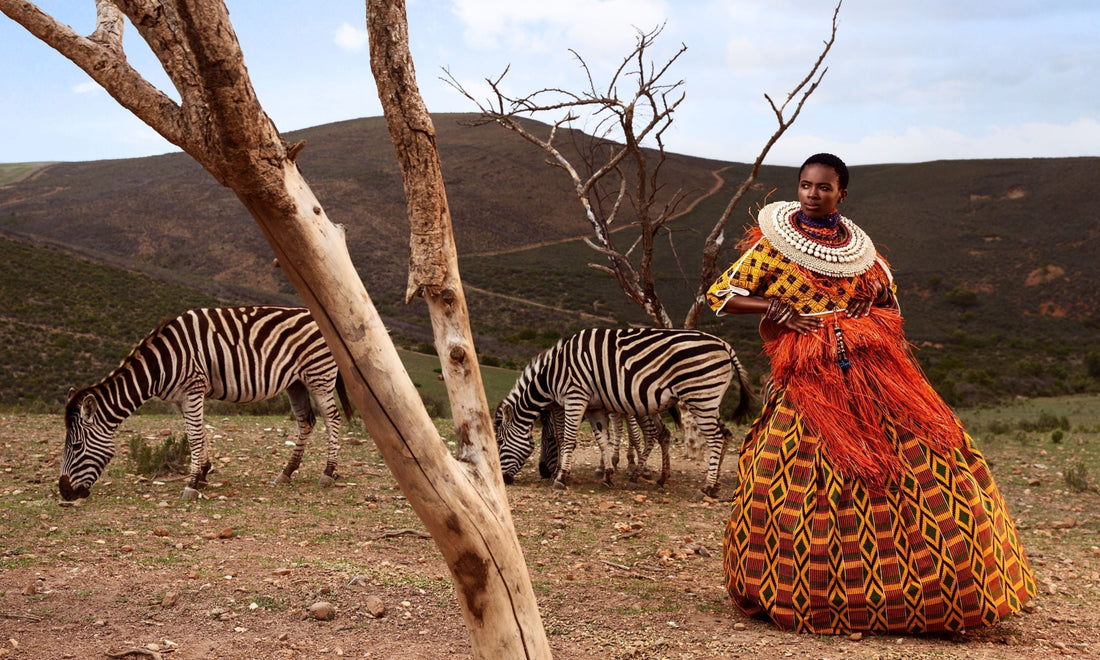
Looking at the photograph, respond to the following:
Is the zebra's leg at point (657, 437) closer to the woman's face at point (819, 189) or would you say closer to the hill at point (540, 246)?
the woman's face at point (819, 189)

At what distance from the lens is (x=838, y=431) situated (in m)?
4.58

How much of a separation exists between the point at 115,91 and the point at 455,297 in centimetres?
140

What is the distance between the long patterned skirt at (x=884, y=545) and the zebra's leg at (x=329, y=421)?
5.30 meters

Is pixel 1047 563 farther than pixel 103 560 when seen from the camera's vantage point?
Yes

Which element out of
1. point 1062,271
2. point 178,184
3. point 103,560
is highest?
point 178,184

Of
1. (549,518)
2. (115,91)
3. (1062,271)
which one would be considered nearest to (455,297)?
(115,91)

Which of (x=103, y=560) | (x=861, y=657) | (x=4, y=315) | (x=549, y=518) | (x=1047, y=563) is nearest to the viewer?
(x=861, y=657)

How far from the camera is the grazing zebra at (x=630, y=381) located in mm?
8797

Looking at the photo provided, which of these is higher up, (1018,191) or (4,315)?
(1018,191)

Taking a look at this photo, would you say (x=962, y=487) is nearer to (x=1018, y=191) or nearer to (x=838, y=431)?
(x=838, y=431)

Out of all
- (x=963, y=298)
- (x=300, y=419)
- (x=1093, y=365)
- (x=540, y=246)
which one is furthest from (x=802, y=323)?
(x=540, y=246)

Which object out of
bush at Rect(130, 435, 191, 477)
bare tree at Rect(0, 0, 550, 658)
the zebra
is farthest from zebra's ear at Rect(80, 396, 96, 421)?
bare tree at Rect(0, 0, 550, 658)

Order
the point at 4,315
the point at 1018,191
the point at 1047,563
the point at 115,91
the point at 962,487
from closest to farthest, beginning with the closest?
the point at 115,91, the point at 962,487, the point at 1047,563, the point at 4,315, the point at 1018,191

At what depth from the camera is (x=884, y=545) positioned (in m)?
4.49
